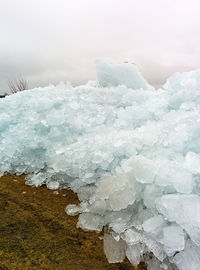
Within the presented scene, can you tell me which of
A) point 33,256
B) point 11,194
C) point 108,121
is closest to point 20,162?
point 11,194

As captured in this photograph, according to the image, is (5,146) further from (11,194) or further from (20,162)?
(11,194)

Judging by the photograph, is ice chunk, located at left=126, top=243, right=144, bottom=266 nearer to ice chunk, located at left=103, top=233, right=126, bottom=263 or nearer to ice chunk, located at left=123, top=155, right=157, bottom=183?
ice chunk, located at left=103, top=233, right=126, bottom=263

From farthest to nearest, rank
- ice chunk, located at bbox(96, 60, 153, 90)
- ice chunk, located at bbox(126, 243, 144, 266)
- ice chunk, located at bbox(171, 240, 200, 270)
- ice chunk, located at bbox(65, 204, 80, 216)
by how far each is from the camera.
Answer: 1. ice chunk, located at bbox(96, 60, 153, 90)
2. ice chunk, located at bbox(65, 204, 80, 216)
3. ice chunk, located at bbox(126, 243, 144, 266)
4. ice chunk, located at bbox(171, 240, 200, 270)

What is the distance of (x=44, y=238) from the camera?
1.48 meters

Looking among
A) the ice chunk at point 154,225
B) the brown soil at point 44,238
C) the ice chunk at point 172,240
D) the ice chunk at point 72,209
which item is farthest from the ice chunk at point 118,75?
the ice chunk at point 172,240

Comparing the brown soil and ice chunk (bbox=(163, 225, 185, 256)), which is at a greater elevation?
ice chunk (bbox=(163, 225, 185, 256))

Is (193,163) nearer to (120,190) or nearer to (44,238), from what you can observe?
(120,190)

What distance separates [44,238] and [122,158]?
3.20 feet

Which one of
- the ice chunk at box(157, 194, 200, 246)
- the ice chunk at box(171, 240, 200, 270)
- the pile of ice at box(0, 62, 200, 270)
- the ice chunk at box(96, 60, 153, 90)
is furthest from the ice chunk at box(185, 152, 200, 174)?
the ice chunk at box(96, 60, 153, 90)

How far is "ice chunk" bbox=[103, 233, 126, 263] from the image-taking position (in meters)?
1.38

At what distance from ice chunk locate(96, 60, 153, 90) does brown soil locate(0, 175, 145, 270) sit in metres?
2.67

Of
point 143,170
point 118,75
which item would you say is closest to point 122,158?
point 143,170

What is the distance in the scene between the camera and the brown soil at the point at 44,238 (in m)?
1.32

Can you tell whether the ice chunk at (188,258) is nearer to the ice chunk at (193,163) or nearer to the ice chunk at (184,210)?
the ice chunk at (184,210)
